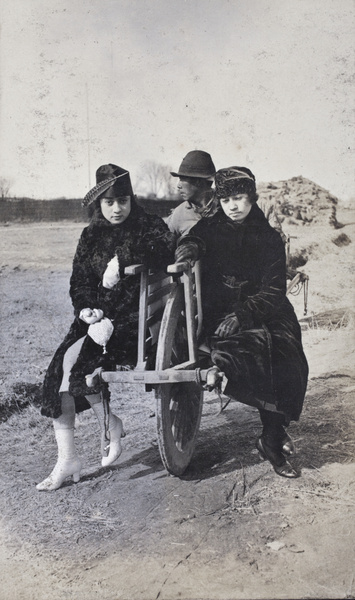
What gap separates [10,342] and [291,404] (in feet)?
5.77

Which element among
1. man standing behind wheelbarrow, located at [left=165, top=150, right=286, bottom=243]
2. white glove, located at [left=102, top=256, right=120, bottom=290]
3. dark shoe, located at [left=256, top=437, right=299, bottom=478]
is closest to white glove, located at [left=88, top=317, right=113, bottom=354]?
white glove, located at [left=102, top=256, right=120, bottom=290]

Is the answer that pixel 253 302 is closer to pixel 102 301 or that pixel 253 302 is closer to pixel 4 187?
pixel 102 301

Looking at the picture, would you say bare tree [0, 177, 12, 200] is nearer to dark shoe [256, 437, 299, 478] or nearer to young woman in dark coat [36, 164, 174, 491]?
young woman in dark coat [36, 164, 174, 491]

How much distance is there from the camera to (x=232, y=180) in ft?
9.80

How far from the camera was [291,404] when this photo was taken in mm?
2975

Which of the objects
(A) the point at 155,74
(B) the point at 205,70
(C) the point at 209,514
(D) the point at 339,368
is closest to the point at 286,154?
(B) the point at 205,70

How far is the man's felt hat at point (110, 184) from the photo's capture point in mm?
2936

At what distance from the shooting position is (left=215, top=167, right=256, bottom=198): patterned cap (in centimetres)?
298

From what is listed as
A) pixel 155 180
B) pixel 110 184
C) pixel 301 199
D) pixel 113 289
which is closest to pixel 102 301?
pixel 113 289

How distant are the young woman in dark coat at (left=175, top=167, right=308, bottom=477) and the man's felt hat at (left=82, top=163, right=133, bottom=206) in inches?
15.2

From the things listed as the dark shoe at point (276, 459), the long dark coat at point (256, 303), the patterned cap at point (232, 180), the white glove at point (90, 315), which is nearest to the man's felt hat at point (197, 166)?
the patterned cap at point (232, 180)

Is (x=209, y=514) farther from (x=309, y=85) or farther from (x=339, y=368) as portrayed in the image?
(x=309, y=85)

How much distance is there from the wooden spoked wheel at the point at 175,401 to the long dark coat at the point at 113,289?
0.21 meters

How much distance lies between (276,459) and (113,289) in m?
1.17
